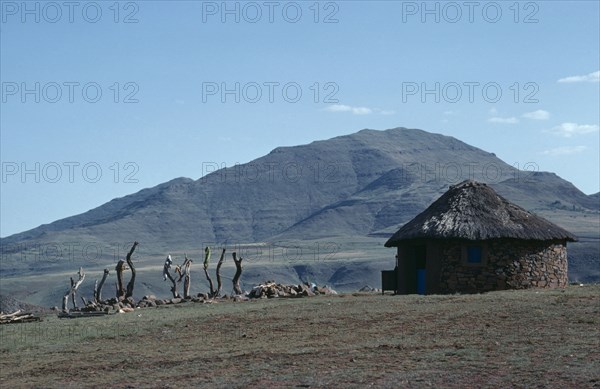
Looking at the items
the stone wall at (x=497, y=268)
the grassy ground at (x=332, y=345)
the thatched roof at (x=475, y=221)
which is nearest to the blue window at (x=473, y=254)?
the stone wall at (x=497, y=268)

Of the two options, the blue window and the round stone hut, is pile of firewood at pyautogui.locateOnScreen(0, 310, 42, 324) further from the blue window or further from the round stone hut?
the blue window

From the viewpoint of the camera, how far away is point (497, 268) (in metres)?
37.3

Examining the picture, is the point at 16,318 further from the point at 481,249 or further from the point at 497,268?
the point at 497,268

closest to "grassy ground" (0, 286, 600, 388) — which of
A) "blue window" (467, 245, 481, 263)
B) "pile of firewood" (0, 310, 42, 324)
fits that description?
"pile of firewood" (0, 310, 42, 324)

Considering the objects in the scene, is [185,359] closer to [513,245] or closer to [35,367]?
[35,367]

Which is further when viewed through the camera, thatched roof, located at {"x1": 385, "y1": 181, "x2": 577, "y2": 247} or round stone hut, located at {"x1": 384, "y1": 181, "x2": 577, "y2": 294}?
thatched roof, located at {"x1": 385, "y1": 181, "x2": 577, "y2": 247}

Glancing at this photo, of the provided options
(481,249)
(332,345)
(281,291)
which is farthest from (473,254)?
(332,345)

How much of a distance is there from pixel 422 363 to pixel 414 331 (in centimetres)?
522

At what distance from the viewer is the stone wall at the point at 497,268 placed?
3719cm

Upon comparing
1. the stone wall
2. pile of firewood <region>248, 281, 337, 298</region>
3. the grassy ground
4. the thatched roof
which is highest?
the thatched roof

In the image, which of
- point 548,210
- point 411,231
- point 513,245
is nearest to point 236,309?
point 411,231

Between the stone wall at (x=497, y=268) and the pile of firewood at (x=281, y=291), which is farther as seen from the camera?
the pile of firewood at (x=281, y=291)

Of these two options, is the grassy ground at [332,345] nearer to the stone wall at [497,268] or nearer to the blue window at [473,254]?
the stone wall at [497,268]

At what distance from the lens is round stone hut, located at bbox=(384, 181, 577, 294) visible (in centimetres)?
3731
